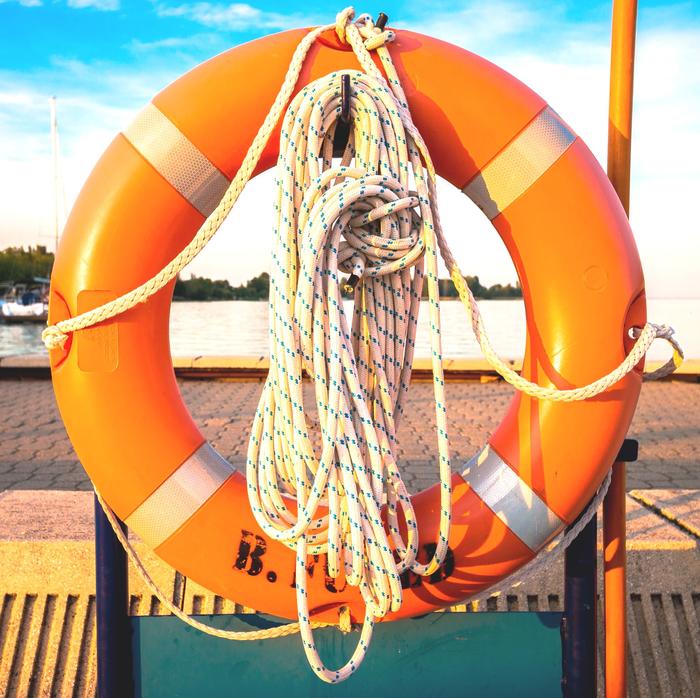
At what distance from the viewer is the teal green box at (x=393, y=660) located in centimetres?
177

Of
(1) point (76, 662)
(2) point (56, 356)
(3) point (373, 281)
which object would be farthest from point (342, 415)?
(1) point (76, 662)

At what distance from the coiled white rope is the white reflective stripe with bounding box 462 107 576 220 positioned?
21 cm

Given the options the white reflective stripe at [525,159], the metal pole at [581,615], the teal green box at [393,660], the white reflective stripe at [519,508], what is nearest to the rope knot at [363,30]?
the white reflective stripe at [525,159]

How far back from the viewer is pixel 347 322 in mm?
1415

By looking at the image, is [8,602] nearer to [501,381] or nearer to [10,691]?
[10,691]

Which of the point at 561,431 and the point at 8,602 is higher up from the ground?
the point at 561,431

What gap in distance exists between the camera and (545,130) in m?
1.66

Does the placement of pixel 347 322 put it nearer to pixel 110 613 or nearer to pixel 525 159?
pixel 525 159

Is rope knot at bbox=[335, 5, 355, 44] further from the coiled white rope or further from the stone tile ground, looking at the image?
the stone tile ground

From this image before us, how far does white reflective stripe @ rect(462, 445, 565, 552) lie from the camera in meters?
1.65

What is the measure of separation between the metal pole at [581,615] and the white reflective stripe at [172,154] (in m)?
1.13

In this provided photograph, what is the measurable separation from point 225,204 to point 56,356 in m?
0.51

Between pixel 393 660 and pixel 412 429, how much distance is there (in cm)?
331

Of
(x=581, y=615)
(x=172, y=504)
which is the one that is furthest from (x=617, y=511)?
(x=172, y=504)
